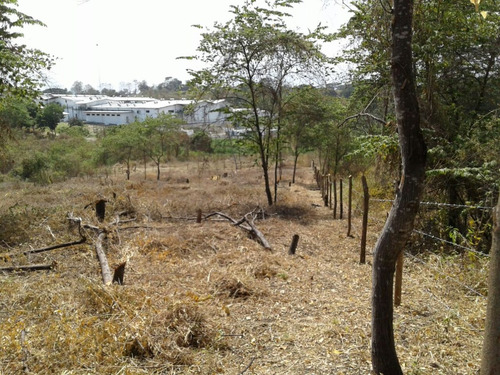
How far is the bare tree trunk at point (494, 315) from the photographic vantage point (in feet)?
7.31

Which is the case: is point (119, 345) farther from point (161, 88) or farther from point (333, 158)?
point (161, 88)

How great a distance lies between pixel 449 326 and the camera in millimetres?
4359

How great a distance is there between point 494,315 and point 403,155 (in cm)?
123

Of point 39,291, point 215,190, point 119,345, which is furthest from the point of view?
point 215,190

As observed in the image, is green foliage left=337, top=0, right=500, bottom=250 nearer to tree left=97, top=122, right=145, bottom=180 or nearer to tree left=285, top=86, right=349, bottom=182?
tree left=285, top=86, right=349, bottom=182

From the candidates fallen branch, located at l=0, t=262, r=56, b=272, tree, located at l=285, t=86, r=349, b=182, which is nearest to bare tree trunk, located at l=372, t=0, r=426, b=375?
fallen branch, located at l=0, t=262, r=56, b=272

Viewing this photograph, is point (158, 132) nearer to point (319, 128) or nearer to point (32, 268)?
point (319, 128)

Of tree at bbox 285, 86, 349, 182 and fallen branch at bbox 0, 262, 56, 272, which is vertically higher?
tree at bbox 285, 86, 349, 182

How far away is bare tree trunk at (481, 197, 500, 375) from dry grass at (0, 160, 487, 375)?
136cm

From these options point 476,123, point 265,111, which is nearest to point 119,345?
point 476,123

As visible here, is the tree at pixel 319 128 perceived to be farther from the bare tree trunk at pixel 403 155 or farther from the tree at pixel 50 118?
the tree at pixel 50 118

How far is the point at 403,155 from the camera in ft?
10.0

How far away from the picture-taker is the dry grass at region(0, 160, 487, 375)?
3920 mm

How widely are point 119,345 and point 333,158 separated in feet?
66.9
